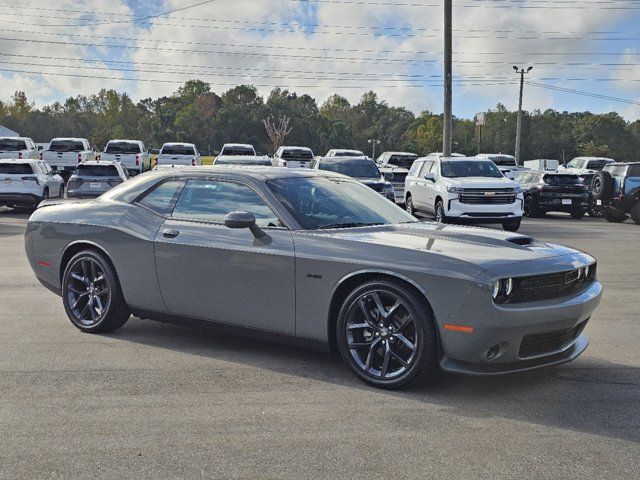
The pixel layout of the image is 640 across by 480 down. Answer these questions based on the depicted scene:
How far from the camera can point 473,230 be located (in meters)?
6.17

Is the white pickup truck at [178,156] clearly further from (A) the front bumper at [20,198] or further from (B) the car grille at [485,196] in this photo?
(B) the car grille at [485,196]

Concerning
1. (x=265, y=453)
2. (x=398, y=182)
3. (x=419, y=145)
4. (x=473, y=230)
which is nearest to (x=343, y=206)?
(x=473, y=230)

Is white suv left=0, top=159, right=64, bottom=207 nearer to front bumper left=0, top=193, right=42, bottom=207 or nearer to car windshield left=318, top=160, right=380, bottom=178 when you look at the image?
front bumper left=0, top=193, right=42, bottom=207

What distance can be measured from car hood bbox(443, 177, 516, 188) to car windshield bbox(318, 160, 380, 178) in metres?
2.37

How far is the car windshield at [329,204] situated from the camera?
6.10 meters

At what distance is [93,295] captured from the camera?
7.02 metres

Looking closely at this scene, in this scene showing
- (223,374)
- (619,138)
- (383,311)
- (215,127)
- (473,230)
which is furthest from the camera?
(619,138)

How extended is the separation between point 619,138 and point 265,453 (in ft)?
430

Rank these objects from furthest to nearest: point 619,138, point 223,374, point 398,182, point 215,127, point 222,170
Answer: point 619,138 → point 215,127 → point 398,182 → point 222,170 → point 223,374

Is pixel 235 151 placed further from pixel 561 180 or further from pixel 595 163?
pixel 595 163

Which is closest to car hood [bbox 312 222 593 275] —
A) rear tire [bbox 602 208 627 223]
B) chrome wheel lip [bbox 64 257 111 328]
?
chrome wheel lip [bbox 64 257 111 328]

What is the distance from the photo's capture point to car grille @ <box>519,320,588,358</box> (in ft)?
17.0

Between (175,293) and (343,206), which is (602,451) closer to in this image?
(343,206)

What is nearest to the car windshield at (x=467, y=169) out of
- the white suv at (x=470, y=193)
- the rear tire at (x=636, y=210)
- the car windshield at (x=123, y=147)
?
the white suv at (x=470, y=193)
